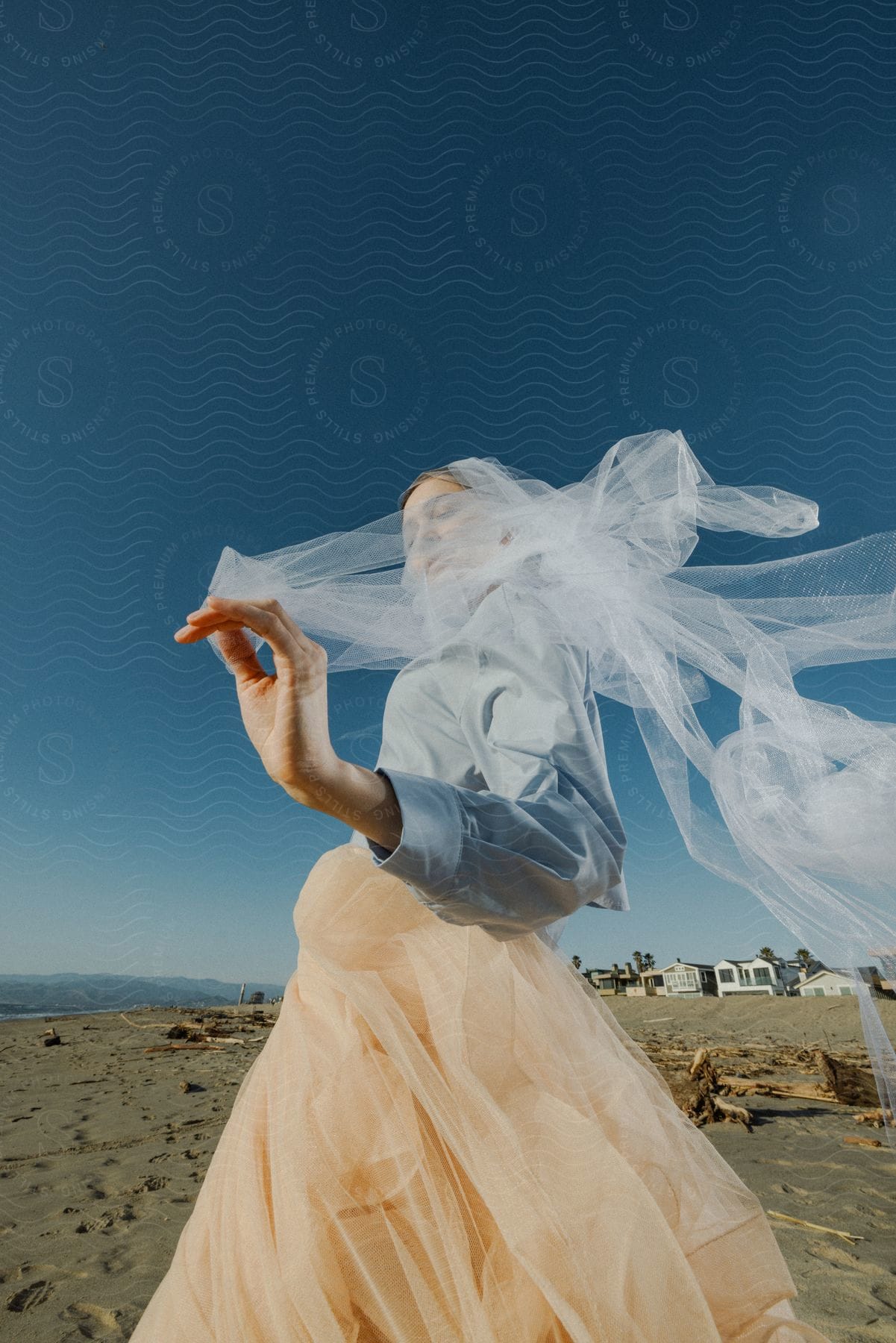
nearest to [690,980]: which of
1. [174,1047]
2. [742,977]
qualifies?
[742,977]

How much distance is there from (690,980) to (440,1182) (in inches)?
1490

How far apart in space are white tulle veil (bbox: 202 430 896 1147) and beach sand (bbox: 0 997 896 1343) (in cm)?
210

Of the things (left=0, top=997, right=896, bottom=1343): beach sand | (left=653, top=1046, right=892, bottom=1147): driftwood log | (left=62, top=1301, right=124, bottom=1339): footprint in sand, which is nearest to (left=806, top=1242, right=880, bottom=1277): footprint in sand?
(left=0, top=997, right=896, bottom=1343): beach sand

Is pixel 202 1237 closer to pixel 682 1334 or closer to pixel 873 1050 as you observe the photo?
pixel 682 1334

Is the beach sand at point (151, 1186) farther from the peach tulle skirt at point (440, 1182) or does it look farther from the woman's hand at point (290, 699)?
the woman's hand at point (290, 699)

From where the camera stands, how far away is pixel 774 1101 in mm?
6324

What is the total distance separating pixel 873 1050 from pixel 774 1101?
240 inches

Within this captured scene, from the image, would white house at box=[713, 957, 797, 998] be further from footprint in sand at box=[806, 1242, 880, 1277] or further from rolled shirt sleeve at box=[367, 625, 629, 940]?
rolled shirt sleeve at box=[367, 625, 629, 940]

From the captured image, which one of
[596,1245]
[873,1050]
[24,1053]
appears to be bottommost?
[24,1053]

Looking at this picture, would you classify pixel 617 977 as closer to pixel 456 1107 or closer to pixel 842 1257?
pixel 842 1257

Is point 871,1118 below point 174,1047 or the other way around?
the other way around

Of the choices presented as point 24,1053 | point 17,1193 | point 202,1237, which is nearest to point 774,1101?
point 17,1193

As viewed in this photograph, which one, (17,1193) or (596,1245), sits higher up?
(596,1245)

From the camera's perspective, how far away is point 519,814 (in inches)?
38.7
